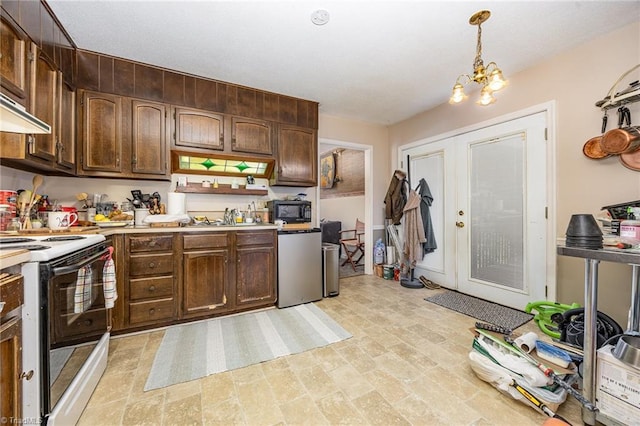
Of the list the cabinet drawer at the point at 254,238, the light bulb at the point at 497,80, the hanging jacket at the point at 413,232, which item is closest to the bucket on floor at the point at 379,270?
the hanging jacket at the point at 413,232

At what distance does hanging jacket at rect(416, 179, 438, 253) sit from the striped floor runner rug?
6.56 feet

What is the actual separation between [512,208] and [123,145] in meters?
4.28

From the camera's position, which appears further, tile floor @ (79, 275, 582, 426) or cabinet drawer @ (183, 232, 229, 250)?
cabinet drawer @ (183, 232, 229, 250)

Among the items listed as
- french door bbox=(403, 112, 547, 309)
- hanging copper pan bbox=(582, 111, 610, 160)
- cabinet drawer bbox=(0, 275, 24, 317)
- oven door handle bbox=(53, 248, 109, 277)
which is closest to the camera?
cabinet drawer bbox=(0, 275, 24, 317)

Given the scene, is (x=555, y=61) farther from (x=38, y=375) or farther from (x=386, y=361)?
(x=38, y=375)

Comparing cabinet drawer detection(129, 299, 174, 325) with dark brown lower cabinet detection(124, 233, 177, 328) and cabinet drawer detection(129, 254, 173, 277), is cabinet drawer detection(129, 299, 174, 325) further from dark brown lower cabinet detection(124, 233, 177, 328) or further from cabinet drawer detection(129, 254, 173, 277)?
cabinet drawer detection(129, 254, 173, 277)

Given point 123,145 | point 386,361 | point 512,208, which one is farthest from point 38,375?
point 512,208

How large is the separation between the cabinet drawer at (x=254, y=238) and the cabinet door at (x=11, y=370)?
5.70ft

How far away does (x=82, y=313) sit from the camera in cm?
143

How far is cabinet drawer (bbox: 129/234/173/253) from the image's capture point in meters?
2.22

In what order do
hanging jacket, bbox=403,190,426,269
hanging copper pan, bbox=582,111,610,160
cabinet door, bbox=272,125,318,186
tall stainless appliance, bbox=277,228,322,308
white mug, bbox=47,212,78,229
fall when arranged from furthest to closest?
hanging jacket, bbox=403,190,426,269 < cabinet door, bbox=272,125,318,186 < tall stainless appliance, bbox=277,228,322,308 < hanging copper pan, bbox=582,111,610,160 < white mug, bbox=47,212,78,229

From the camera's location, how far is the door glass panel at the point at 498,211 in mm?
2748

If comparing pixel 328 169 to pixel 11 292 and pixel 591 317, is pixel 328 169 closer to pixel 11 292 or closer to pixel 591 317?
pixel 591 317

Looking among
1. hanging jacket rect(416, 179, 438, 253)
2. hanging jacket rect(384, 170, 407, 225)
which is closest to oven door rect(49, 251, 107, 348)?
hanging jacket rect(384, 170, 407, 225)
